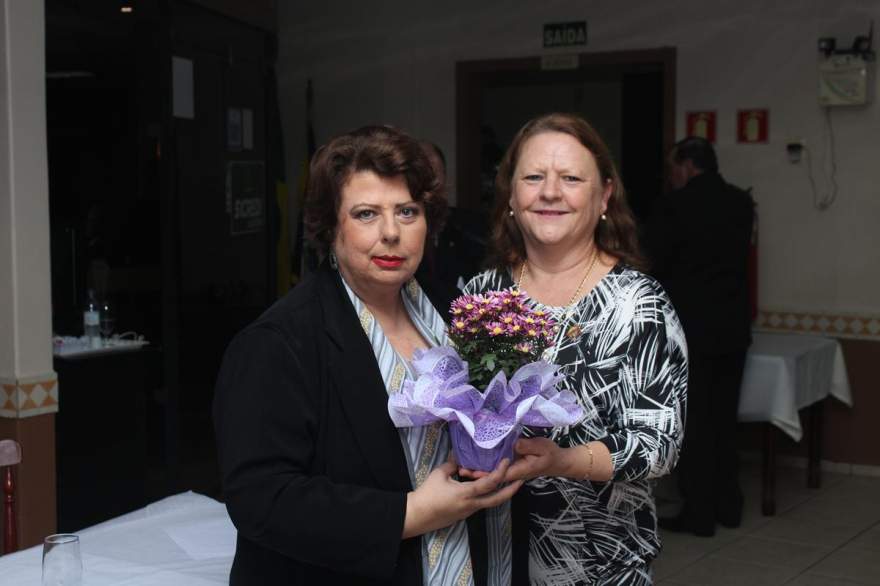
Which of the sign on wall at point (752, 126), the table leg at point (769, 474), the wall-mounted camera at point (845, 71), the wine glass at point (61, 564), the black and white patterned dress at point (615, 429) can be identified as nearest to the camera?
the wine glass at point (61, 564)

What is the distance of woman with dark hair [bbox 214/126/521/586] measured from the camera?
1618 millimetres

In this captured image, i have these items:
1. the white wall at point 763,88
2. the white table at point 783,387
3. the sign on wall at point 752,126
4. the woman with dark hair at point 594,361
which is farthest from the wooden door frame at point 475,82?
the woman with dark hair at point 594,361

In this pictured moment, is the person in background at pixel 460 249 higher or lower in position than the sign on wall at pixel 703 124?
lower

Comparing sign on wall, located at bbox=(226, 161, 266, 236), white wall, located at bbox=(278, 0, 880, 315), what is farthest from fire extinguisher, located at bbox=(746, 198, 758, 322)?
sign on wall, located at bbox=(226, 161, 266, 236)

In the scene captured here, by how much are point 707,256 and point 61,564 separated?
3.86 meters

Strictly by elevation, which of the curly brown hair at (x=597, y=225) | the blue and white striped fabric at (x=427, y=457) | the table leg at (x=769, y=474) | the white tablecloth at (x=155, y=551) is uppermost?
the curly brown hair at (x=597, y=225)

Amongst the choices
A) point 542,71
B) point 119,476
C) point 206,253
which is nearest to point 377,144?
point 119,476

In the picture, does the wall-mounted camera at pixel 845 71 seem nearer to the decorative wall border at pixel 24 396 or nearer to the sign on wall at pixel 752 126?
the sign on wall at pixel 752 126

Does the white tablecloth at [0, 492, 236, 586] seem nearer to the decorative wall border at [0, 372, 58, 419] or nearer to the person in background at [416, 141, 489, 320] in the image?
the person in background at [416, 141, 489, 320]

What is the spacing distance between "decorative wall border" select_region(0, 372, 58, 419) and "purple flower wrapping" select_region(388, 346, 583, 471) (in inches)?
115

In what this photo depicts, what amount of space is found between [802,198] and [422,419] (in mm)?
5278

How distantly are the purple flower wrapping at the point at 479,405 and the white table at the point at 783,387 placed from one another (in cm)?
410

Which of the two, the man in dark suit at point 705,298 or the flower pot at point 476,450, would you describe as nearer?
the flower pot at point 476,450

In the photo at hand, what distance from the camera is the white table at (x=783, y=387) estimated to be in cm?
549
